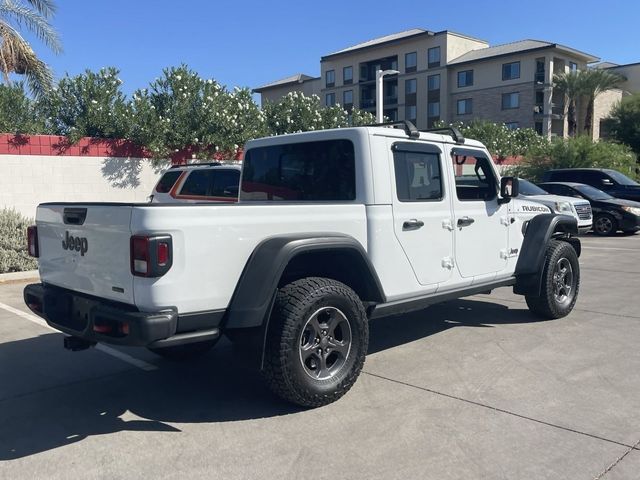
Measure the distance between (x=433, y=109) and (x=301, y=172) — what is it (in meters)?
59.4

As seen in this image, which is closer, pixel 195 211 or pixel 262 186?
pixel 195 211

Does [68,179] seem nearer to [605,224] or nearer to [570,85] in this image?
[605,224]

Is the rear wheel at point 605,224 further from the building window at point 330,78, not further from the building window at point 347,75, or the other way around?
the building window at point 330,78

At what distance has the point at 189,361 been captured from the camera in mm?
5652

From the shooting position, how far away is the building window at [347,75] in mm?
67875

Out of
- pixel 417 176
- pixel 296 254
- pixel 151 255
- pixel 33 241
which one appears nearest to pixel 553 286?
pixel 417 176

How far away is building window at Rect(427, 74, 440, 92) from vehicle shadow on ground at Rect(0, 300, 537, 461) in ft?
191

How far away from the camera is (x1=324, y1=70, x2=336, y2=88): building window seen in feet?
228

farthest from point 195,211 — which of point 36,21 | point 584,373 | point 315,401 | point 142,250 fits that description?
point 36,21

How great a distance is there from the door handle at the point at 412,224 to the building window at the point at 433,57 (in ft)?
193

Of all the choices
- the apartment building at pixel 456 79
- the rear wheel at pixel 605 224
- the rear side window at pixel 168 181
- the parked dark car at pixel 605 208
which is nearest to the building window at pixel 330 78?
the apartment building at pixel 456 79

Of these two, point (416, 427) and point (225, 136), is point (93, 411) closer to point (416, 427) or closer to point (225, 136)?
point (416, 427)

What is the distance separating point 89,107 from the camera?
1449cm

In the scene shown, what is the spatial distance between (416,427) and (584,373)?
1864mm
